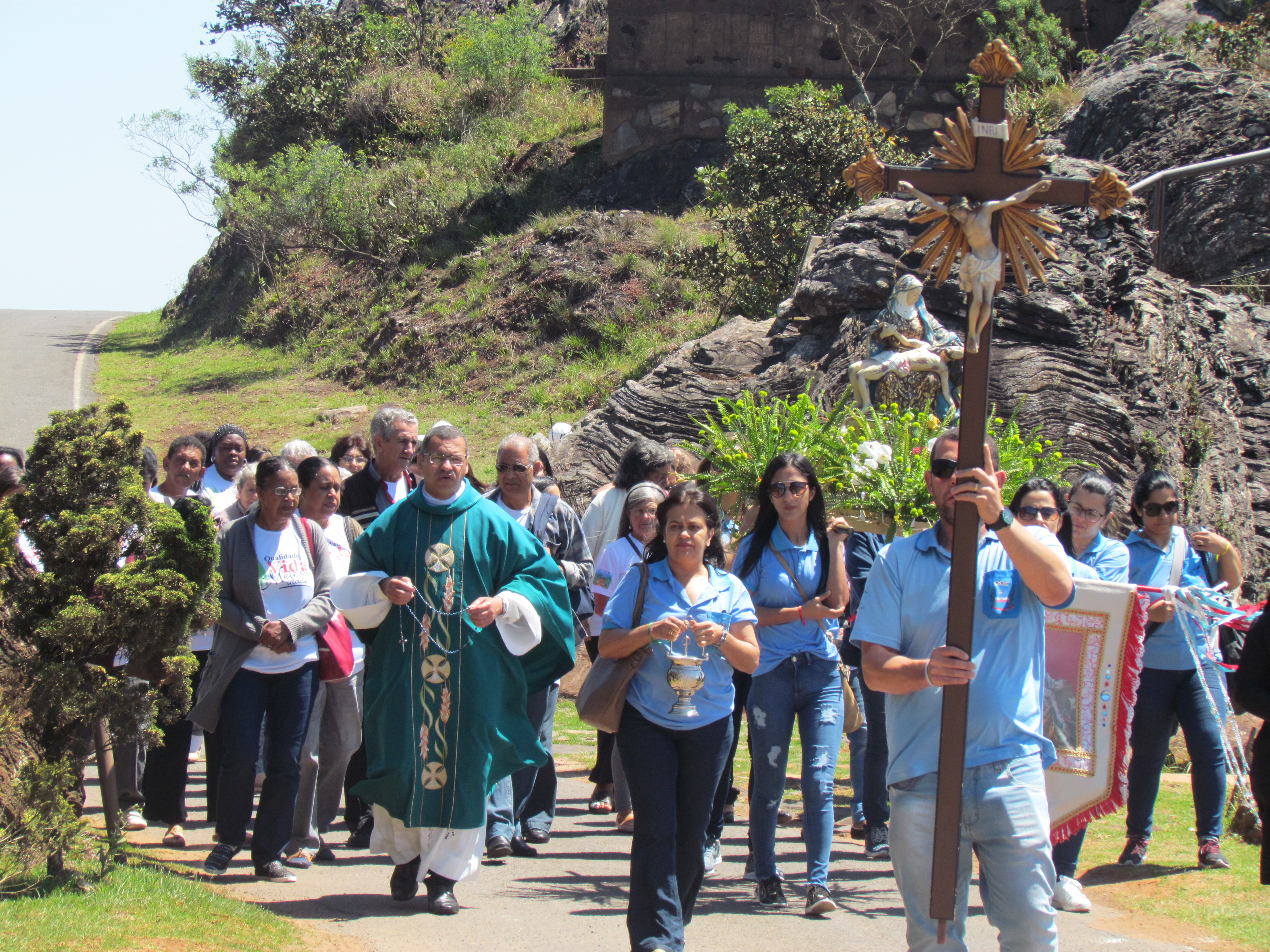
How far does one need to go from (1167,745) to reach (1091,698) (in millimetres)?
1690

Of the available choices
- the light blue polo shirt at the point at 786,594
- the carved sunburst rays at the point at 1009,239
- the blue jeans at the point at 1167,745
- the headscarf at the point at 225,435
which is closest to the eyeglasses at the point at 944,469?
the carved sunburst rays at the point at 1009,239

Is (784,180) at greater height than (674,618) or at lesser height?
greater

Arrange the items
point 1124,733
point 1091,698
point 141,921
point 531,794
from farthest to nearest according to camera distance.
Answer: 1. point 531,794
2. point 1091,698
3. point 1124,733
4. point 141,921

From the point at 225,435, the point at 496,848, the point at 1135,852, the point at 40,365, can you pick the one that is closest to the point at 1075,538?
the point at 1135,852

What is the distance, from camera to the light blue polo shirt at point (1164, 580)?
6355mm

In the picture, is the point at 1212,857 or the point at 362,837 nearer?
the point at 1212,857

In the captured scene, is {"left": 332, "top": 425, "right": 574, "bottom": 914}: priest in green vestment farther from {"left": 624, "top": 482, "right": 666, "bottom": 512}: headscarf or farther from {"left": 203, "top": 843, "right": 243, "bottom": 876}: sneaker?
{"left": 624, "top": 482, "right": 666, "bottom": 512}: headscarf

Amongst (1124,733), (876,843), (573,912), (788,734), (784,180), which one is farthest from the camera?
(784,180)

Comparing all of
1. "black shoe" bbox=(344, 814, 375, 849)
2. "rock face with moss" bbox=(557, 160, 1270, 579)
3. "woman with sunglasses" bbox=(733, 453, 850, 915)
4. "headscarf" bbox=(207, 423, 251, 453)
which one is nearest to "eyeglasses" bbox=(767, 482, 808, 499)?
"woman with sunglasses" bbox=(733, 453, 850, 915)

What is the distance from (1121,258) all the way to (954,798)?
1187 cm

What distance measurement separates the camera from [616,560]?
6.60 m

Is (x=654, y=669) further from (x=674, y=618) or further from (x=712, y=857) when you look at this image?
(x=712, y=857)

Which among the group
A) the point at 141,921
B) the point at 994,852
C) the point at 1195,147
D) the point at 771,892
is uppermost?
the point at 1195,147

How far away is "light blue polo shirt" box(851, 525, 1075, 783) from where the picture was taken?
3594mm
